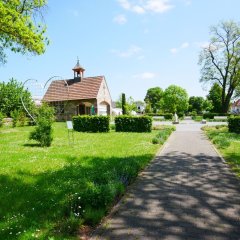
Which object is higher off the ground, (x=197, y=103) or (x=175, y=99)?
(x=175, y=99)

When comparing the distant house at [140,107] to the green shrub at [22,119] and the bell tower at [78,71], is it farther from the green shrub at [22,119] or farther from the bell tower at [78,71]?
the green shrub at [22,119]

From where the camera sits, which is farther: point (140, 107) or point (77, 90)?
point (140, 107)

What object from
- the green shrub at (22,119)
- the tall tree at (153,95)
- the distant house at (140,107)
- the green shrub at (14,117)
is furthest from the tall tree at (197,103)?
the green shrub at (14,117)

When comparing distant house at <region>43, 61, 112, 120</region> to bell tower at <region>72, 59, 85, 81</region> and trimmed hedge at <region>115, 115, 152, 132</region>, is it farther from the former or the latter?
trimmed hedge at <region>115, 115, 152, 132</region>

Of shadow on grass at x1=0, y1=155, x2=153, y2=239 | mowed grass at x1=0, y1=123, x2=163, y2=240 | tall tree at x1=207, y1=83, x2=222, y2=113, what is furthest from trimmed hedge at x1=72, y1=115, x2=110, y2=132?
tall tree at x1=207, y1=83, x2=222, y2=113

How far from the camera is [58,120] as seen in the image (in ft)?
175

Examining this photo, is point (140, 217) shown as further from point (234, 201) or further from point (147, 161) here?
point (147, 161)

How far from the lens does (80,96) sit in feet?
171

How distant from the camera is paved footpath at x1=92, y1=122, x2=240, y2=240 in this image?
574 centimetres

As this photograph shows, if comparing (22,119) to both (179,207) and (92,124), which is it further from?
(179,207)

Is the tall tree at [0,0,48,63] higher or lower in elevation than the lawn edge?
higher

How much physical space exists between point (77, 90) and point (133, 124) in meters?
27.2

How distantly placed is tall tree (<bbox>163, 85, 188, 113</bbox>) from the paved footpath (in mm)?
73116

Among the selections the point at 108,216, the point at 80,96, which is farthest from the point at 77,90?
the point at 108,216
